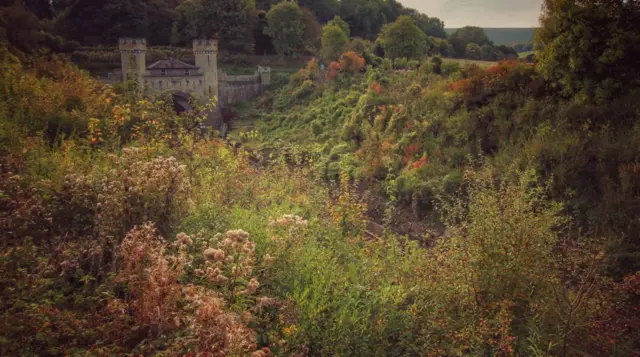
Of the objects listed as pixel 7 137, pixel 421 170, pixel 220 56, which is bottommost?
pixel 421 170

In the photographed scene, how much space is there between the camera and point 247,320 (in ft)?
15.2

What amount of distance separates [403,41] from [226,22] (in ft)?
67.4

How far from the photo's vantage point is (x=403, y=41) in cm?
3681

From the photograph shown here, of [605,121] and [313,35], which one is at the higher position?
[313,35]

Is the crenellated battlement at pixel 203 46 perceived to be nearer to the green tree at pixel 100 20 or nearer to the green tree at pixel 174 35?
the green tree at pixel 100 20

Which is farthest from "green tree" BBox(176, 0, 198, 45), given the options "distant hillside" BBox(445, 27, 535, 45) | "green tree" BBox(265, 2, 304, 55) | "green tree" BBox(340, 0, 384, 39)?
"distant hillside" BBox(445, 27, 535, 45)

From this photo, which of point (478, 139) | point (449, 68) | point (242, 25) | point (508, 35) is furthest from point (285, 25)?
point (478, 139)

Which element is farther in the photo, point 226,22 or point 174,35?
point 226,22

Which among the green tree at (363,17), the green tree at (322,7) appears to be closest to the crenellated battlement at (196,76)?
the green tree at (363,17)

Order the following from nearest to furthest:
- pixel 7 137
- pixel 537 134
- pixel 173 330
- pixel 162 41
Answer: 1. pixel 173 330
2. pixel 7 137
3. pixel 537 134
4. pixel 162 41

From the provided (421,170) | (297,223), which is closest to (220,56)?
(421,170)

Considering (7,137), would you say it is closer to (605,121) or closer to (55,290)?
(55,290)

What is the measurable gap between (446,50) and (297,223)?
5189 cm

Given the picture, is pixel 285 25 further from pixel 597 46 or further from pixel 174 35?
pixel 597 46
